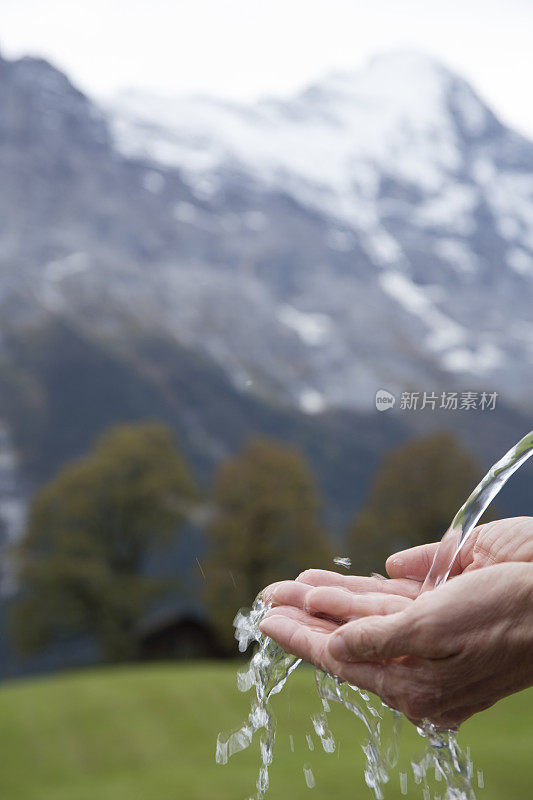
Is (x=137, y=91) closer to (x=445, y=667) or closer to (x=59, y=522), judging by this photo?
(x=59, y=522)

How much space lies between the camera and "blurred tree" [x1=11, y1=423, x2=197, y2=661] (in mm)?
2820

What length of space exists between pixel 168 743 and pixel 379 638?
2.62 meters

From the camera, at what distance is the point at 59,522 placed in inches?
112

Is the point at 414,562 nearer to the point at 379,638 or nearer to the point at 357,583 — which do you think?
the point at 357,583

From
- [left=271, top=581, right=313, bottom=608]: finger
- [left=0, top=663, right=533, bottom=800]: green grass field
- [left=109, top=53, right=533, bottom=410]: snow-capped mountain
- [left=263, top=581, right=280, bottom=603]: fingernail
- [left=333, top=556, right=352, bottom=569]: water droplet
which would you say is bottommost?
[left=271, top=581, right=313, bottom=608]: finger

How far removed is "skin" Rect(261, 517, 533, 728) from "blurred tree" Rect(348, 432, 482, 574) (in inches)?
73.6

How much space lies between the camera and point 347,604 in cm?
97

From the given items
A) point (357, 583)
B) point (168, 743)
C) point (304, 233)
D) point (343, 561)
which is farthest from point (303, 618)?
point (168, 743)

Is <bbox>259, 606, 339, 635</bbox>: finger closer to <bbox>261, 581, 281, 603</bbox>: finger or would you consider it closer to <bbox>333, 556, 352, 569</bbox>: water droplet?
<bbox>261, 581, 281, 603</bbox>: finger

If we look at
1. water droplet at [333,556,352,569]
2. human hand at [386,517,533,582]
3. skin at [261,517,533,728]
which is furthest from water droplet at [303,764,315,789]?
skin at [261,517,533,728]

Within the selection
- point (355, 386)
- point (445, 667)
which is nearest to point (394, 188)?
point (355, 386)

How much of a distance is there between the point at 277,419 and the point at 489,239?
1.01 metres

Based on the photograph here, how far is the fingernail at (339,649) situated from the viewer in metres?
0.80

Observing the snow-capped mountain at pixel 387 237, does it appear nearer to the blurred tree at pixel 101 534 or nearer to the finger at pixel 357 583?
the blurred tree at pixel 101 534
